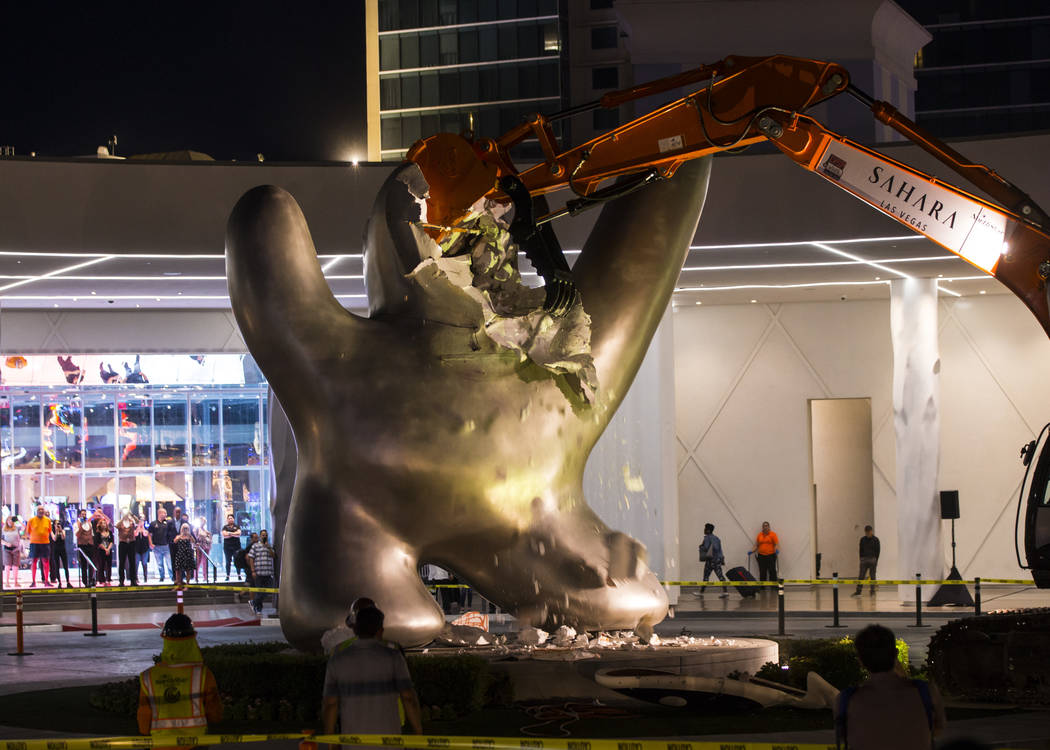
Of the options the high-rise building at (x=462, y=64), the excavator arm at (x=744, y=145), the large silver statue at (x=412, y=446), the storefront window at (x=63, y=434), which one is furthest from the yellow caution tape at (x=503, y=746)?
the high-rise building at (x=462, y=64)

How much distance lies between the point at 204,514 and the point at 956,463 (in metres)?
15.7

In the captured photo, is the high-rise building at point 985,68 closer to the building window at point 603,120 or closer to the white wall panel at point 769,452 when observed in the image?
the building window at point 603,120

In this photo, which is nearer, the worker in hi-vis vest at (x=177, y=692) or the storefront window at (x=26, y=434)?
the worker in hi-vis vest at (x=177, y=692)

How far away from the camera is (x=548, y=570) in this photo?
10.9 m

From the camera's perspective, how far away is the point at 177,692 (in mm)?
6676

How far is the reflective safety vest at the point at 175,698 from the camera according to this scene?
6.66 metres

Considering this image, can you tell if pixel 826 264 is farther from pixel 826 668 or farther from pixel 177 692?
pixel 177 692

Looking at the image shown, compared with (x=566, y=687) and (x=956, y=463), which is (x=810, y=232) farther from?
(x=566, y=687)

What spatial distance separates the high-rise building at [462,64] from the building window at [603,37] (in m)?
1.61

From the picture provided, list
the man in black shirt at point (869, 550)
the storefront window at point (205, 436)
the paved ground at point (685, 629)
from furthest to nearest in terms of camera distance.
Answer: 1. the storefront window at point (205, 436)
2. the man in black shirt at point (869, 550)
3. the paved ground at point (685, 629)

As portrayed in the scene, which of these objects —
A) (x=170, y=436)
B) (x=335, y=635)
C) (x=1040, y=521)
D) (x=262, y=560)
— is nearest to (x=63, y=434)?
(x=170, y=436)

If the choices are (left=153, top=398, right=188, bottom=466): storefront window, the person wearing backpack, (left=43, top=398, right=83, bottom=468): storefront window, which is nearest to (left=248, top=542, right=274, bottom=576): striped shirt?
(left=153, top=398, right=188, bottom=466): storefront window

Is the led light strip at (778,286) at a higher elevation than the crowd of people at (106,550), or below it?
higher

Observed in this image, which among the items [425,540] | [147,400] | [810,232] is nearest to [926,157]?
[810,232]
